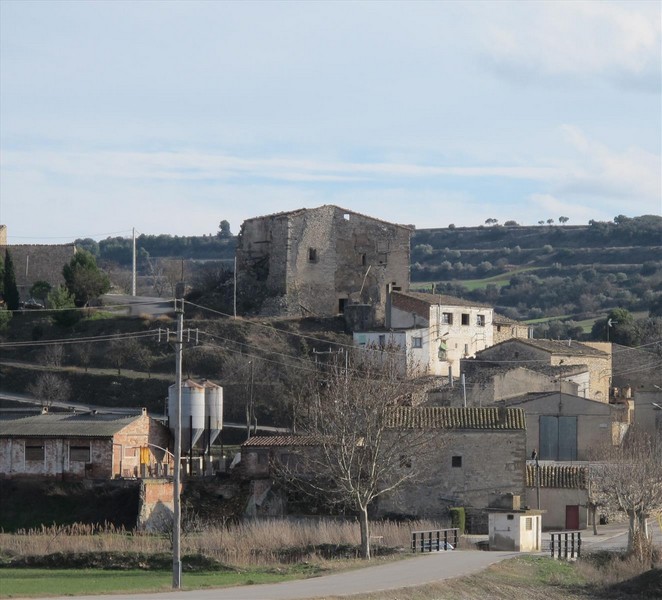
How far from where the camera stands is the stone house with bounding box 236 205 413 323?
82312 millimetres

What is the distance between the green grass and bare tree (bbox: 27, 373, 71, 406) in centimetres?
3173

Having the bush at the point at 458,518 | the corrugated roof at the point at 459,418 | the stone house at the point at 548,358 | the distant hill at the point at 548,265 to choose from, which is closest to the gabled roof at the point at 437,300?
the stone house at the point at 548,358

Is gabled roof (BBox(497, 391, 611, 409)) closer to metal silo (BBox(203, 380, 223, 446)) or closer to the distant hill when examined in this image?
metal silo (BBox(203, 380, 223, 446))

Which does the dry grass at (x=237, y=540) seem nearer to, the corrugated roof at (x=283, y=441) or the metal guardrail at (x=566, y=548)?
the corrugated roof at (x=283, y=441)

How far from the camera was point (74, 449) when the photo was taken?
53.2 meters

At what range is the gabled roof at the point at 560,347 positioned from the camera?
73.8 meters

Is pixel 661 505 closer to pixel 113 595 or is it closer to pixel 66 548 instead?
pixel 66 548

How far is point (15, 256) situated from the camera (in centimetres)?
9194

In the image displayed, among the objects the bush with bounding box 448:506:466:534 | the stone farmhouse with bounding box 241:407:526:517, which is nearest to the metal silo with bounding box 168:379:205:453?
the stone farmhouse with bounding box 241:407:526:517

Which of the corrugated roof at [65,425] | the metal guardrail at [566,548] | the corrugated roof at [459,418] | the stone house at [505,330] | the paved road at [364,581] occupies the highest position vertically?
the stone house at [505,330]

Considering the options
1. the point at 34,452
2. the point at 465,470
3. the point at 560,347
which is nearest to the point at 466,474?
the point at 465,470

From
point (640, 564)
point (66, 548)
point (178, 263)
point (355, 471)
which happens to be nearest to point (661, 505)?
point (640, 564)

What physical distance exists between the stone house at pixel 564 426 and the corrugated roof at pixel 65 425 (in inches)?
649

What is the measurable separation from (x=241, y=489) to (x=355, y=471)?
24.7 ft
